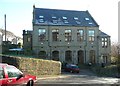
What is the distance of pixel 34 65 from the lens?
3369cm

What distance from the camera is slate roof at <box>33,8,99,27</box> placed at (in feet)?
180

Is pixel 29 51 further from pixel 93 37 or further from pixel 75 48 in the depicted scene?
pixel 93 37

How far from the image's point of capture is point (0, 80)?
1308cm

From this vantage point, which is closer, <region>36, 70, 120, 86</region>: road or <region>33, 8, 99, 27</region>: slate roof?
<region>36, 70, 120, 86</region>: road

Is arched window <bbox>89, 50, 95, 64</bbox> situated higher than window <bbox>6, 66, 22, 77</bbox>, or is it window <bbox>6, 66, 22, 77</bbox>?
arched window <bbox>89, 50, 95, 64</bbox>

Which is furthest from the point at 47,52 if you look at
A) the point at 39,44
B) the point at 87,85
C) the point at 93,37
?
the point at 87,85

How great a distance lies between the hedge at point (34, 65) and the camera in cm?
3058

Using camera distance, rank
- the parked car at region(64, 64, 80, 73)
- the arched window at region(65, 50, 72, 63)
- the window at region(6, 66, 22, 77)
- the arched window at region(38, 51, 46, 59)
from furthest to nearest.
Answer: the arched window at region(65, 50, 72, 63) → the arched window at region(38, 51, 46, 59) → the parked car at region(64, 64, 80, 73) → the window at region(6, 66, 22, 77)

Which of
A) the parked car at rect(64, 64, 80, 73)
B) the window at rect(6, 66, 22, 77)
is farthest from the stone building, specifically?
the window at rect(6, 66, 22, 77)

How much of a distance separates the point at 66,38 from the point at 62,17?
431 centimetres

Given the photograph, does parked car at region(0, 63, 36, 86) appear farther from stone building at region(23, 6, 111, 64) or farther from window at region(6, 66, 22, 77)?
stone building at region(23, 6, 111, 64)

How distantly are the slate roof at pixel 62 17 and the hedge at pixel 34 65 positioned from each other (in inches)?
665

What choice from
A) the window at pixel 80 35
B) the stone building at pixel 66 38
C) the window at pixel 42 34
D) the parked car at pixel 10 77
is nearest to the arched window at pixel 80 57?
the stone building at pixel 66 38

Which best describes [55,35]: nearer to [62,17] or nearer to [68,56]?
[62,17]
